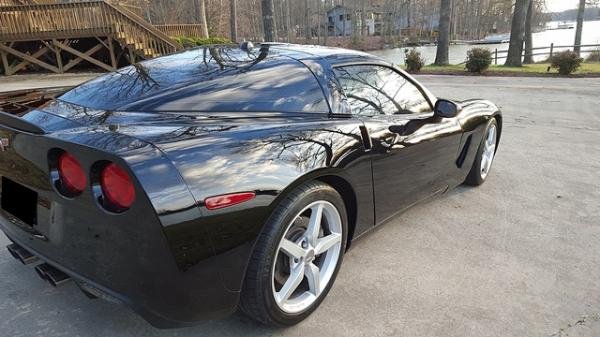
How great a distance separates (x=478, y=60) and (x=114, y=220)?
55.9 ft

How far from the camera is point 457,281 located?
2783 millimetres

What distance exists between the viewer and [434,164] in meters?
3.35

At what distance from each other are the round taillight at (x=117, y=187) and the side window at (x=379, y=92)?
152 centimetres

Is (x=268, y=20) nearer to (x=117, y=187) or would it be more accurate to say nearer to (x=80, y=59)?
(x=80, y=59)

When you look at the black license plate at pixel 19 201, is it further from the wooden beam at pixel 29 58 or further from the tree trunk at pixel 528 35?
the tree trunk at pixel 528 35

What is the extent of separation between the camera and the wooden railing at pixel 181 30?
824 inches

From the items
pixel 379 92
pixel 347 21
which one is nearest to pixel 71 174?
pixel 379 92

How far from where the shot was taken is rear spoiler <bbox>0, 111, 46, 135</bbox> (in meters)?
1.93

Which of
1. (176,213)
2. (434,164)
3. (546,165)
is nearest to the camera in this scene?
(176,213)

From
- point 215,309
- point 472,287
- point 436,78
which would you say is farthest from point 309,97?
point 436,78

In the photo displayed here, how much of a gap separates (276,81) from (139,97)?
0.76 metres

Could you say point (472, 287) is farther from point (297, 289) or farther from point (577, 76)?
point (577, 76)

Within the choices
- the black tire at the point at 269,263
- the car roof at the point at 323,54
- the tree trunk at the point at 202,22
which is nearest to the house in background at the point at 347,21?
the tree trunk at the point at 202,22

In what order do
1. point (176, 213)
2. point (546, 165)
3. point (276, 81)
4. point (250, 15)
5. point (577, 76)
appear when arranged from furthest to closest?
point (250, 15)
point (577, 76)
point (546, 165)
point (276, 81)
point (176, 213)
